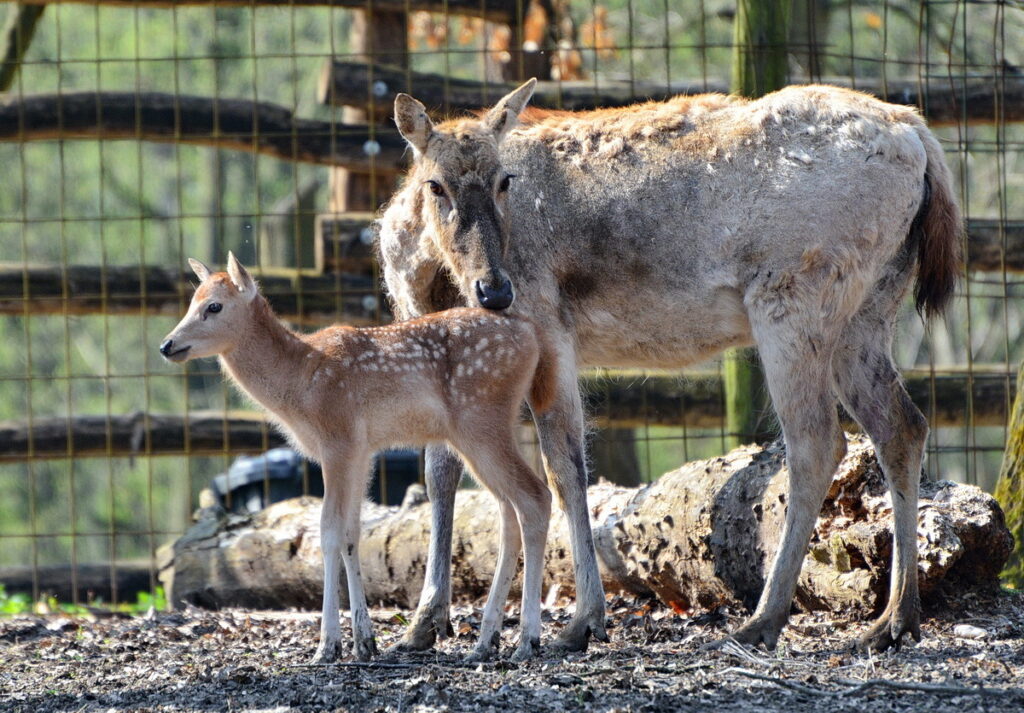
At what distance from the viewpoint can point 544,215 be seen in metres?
6.28

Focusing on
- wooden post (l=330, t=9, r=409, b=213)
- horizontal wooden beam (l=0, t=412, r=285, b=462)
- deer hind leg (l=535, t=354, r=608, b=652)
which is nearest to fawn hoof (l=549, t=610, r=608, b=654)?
deer hind leg (l=535, t=354, r=608, b=652)

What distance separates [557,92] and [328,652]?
4852mm

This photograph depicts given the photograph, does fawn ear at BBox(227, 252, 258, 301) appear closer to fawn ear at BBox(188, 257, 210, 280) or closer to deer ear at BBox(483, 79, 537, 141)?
fawn ear at BBox(188, 257, 210, 280)

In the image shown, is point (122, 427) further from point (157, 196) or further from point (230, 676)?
point (157, 196)

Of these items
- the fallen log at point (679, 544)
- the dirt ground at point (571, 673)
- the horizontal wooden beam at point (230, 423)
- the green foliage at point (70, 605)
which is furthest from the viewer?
the horizontal wooden beam at point (230, 423)

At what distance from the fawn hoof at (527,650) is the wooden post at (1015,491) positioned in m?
2.92

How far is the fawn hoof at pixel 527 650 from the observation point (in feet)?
17.3

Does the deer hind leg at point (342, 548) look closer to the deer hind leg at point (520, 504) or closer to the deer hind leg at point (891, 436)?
the deer hind leg at point (520, 504)

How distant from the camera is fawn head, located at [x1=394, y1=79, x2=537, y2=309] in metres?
5.94

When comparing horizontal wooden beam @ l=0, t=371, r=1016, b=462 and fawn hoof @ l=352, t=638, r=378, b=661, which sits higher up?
horizontal wooden beam @ l=0, t=371, r=1016, b=462

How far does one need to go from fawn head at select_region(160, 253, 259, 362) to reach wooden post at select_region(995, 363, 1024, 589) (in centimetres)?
415

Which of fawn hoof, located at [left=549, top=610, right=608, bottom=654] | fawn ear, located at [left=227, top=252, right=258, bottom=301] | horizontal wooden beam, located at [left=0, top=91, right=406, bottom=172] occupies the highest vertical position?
horizontal wooden beam, located at [left=0, top=91, right=406, bottom=172]

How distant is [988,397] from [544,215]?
4.03 m

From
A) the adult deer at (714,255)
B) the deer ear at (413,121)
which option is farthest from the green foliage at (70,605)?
the deer ear at (413,121)
